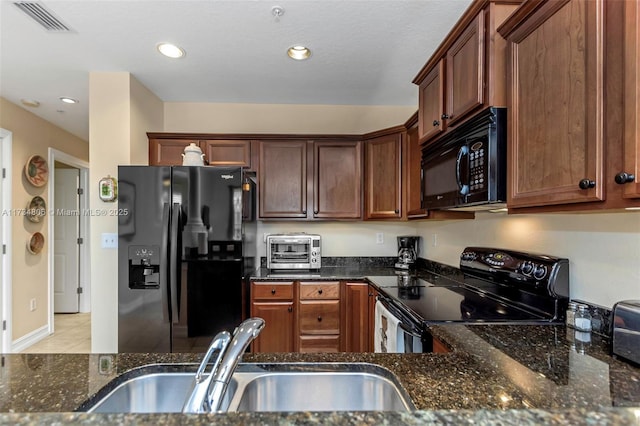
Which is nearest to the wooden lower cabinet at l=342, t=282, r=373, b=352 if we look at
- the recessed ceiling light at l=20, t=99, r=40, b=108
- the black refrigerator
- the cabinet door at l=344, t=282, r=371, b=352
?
the cabinet door at l=344, t=282, r=371, b=352

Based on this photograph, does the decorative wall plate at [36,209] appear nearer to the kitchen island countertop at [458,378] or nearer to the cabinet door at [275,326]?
the cabinet door at [275,326]

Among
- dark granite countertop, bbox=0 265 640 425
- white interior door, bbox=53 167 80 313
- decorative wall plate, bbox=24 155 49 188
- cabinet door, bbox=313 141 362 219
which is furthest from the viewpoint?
white interior door, bbox=53 167 80 313

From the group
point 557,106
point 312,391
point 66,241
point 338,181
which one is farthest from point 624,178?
point 66,241

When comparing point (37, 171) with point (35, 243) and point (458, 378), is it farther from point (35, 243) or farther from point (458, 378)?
point (458, 378)

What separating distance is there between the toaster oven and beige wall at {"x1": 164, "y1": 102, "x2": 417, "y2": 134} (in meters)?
1.16

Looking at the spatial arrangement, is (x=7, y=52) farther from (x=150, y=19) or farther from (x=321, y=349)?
(x=321, y=349)

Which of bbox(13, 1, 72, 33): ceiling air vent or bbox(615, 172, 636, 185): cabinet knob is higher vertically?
bbox(13, 1, 72, 33): ceiling air vent

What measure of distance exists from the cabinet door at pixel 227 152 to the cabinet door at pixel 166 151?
20 cm

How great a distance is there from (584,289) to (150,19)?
2734mm

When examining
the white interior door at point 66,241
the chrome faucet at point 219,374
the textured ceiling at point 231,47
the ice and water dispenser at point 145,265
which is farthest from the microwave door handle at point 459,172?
the white interior door at point 66,241

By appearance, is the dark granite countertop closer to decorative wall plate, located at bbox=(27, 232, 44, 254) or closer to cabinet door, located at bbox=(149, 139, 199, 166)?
cabinet door, located at bbox=(149, 139, 199, 166)

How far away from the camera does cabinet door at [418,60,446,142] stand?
1.74 metres

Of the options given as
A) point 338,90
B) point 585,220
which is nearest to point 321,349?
point 585,220

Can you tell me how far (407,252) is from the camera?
3191 mm
